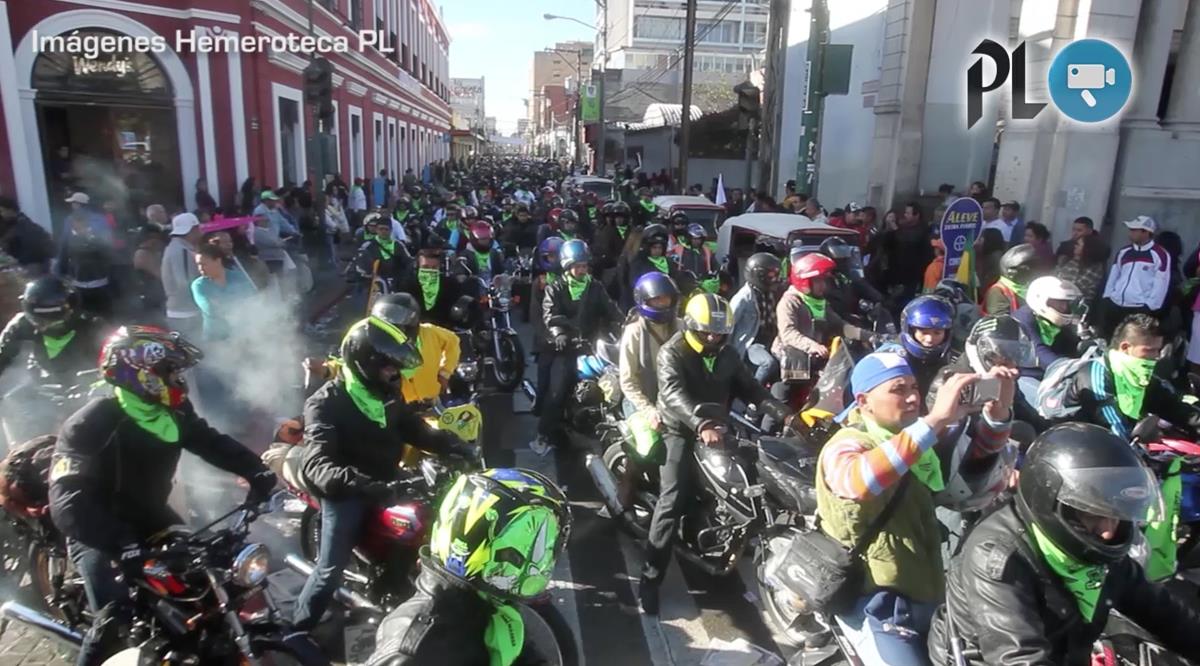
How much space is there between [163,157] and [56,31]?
2.81 m

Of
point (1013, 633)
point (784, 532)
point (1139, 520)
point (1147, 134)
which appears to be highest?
point (1147, 134)

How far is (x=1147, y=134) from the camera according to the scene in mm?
12109

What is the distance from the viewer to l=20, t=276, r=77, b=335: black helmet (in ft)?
16.4

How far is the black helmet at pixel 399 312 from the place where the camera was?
520cm

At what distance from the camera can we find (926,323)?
4758 mm

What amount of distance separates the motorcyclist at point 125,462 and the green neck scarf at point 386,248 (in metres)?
5.68

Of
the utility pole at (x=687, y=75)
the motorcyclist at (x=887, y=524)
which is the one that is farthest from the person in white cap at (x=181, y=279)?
the utility pole at (x=687, y=75)

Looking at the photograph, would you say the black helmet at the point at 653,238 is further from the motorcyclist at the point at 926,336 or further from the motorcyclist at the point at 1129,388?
the motorcyclist at the point at 1129,388

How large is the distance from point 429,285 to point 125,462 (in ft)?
13.1

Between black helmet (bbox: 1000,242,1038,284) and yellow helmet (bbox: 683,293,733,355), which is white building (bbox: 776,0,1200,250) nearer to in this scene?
black helmet (bbox: 1000,242,1038,284)

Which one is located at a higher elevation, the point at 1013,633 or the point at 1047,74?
the point at 1047,74

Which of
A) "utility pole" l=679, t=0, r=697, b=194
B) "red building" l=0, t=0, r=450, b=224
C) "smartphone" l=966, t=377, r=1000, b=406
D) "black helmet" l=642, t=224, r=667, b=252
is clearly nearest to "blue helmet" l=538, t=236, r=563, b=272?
"black helmet" l=642, t=224, r=667, b=252

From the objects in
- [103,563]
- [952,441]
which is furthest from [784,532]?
[103,563]

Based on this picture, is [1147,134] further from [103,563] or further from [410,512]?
[103,563]
